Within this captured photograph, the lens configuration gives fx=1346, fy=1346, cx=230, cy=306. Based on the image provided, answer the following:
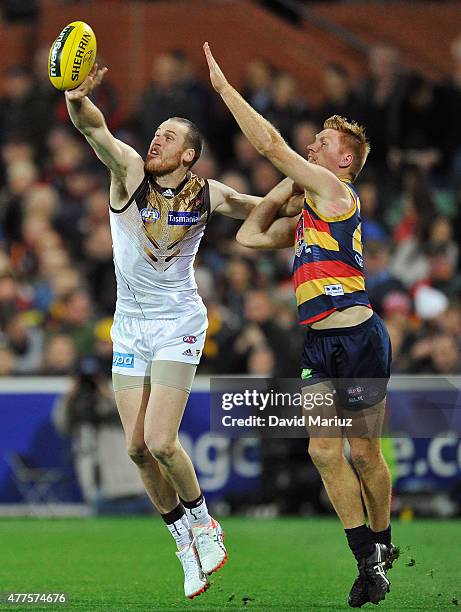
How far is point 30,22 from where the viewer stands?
17859mm

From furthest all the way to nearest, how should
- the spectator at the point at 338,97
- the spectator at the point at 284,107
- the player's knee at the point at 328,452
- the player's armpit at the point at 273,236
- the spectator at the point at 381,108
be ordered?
the spectator at the point at 284,107
the spectator at the point at 338,97
the spectator at the point at 381,108
the player's armpit at the point at 273,236
the player's knee at the point at 328,452

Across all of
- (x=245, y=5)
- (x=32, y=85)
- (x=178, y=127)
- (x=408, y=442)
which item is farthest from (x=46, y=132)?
(x=178, y=127)

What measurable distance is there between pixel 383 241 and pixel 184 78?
3.27 meters

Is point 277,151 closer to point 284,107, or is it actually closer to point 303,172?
point 303,172

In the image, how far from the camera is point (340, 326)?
8.21m

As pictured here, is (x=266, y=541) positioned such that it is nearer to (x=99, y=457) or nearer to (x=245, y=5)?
(x=99, y=457)

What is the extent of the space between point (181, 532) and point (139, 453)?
0.58m

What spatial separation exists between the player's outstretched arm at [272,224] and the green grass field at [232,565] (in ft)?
7.28

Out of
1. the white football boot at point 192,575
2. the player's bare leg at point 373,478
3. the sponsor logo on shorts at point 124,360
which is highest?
the sponsor logo on shorts at point 124,360

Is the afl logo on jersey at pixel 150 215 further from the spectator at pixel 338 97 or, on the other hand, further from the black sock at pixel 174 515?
the spectator at pixel 338 97

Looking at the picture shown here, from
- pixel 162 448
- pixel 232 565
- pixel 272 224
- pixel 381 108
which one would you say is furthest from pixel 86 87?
pixel 381 108

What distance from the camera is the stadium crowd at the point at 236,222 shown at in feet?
45.6

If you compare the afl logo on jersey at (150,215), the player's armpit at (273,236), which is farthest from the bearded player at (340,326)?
the afl logo on jersey at (150,215)

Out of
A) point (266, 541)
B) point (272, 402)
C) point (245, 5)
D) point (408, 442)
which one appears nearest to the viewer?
point (272, 402)
